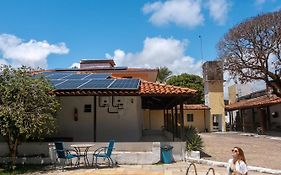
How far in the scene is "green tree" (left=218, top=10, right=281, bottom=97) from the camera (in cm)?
2925

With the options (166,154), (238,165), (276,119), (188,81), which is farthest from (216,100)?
(238,165)

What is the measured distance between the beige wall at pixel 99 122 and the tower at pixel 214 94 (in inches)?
1026

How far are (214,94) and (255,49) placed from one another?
13.2 m

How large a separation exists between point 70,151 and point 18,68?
3885 millimetres

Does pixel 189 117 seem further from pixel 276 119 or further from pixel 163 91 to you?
pixel 163 91

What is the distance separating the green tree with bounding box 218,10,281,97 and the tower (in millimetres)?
9043

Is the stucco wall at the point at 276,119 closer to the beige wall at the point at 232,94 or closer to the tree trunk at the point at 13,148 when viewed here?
the beige wall at the point at 232,94

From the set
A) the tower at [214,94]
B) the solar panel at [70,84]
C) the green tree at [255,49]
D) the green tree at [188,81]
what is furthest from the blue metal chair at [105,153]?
the green tree at [188,81]

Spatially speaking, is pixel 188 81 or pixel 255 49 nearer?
pixel 255 49

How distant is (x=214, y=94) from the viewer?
42.1 m

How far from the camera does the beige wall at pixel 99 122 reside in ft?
51.8

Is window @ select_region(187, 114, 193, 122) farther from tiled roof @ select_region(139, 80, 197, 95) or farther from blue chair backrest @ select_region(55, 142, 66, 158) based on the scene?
blue chair backrest @ select_region(55, 142, 66, 158)

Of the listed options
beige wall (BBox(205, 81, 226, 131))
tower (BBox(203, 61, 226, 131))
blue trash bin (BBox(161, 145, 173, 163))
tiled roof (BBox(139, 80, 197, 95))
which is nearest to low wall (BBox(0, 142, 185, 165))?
blue trash bin (BBox(161, 145, 173, 163))

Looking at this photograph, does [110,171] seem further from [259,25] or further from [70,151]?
[259,25]
